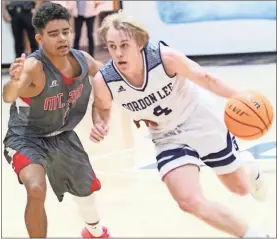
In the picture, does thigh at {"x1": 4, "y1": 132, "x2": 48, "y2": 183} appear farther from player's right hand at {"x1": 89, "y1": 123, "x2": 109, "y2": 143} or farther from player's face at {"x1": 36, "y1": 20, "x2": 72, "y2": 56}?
player's face at {"x1": 36, "y1": 20, "x2": 72, "y2": 56}

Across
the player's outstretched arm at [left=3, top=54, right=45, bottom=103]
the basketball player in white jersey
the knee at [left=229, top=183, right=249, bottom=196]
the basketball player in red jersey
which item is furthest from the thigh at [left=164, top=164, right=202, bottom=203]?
the player's outstretched arm at [left=3, top=54, right=45, bottom=103]

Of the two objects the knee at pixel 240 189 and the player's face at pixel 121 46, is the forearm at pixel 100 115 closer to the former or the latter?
the player's face at pixel 121 46

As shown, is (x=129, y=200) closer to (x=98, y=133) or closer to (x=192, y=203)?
(x=192, y=203)

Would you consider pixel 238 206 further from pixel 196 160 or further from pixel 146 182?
pixel 146 182

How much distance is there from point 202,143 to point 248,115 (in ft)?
1.21

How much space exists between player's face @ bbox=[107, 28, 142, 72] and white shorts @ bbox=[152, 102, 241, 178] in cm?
40

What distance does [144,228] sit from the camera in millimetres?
3061

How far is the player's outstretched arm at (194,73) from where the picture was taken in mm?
2283

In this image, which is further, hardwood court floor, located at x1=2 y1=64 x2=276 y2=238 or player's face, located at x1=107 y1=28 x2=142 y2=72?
hardwood court floor, located at x1=2 y1=64 x2=276 y2=238

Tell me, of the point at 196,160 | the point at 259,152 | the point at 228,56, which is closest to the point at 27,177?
the point at 196,160

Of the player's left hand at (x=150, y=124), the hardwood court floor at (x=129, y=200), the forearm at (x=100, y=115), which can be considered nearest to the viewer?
the forearm at (x=100, y=115)

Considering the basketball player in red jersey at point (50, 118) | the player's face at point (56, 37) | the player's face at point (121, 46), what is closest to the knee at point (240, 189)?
the basketball player in red jersey at point (50, 118)

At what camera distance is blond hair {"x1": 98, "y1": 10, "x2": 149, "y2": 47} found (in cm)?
219

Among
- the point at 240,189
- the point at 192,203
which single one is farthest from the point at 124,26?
the point at 240,189
